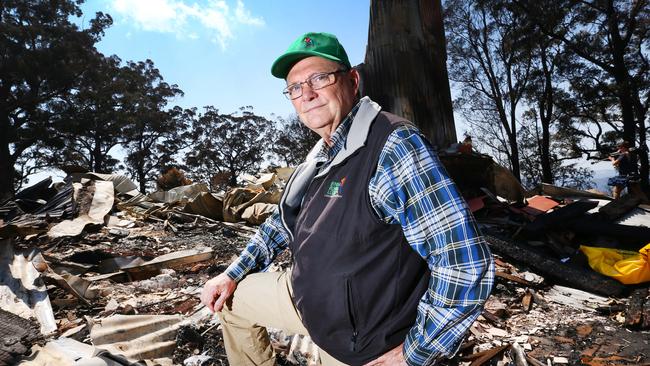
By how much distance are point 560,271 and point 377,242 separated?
4.28m

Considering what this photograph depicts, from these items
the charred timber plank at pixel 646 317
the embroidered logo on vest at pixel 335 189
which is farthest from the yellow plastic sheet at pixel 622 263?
the embroidered logo on vest at pixel 335 189

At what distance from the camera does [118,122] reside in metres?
26.2

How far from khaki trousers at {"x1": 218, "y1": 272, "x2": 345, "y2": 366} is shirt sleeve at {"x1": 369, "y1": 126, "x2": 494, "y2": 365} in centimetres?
64

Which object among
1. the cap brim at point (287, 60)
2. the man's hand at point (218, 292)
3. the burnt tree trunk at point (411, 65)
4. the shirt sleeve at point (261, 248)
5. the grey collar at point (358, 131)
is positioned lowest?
the man's hand at point (218, 292)

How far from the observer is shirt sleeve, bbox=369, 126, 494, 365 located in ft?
3.70

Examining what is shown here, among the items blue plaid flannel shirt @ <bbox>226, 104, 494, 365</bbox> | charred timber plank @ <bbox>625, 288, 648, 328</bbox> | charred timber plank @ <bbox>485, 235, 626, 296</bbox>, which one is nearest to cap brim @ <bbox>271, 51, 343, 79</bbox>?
blue plaid flannel shirt @ <bbox>226, 104, 494, 365</bbox>

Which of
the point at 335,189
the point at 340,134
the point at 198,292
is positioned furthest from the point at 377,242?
the point at 198,292

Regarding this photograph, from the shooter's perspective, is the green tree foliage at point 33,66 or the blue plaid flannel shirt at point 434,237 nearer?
the blue plaid flannel shirt at point 434,237

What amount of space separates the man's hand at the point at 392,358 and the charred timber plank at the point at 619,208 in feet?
21.0

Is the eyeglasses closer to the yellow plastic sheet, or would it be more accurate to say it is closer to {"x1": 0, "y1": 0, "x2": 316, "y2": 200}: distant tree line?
the yellow plastic sheet

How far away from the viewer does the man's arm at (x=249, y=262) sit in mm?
1941

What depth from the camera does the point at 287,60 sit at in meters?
1.70

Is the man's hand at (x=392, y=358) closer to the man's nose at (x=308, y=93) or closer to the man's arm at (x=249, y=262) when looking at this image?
the man's arm at (x=249, y=262)

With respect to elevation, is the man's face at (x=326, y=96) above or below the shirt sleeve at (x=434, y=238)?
above
